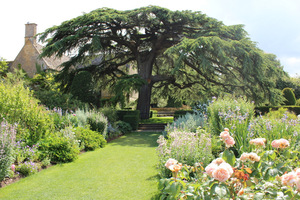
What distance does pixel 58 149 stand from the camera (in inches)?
258

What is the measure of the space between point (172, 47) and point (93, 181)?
10.5 metres

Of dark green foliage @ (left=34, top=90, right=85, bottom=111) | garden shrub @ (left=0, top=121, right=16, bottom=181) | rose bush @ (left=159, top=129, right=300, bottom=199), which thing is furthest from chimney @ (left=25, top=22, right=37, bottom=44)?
rose bush @ (left=159, top=129, right=300, bottom=199)

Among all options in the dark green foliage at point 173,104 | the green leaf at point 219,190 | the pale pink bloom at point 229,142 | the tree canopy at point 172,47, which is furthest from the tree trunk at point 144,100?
the dark green foliage at point 173,104

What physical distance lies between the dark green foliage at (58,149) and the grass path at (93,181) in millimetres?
298

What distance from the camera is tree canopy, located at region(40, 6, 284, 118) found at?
1358cm

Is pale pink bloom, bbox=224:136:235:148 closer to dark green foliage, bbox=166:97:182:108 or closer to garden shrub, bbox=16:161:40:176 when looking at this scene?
garden shrub, bbox=16:161:40:176

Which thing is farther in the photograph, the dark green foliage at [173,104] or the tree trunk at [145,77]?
the dark green foliage at [173,104]

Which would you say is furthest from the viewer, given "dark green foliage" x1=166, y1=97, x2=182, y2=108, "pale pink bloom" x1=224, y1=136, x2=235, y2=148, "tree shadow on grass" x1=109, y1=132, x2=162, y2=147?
"dark green foliage" x1=166, y1=97, x2=182, y2=108

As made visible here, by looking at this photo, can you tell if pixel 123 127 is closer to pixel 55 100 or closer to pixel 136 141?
pixel 136 141

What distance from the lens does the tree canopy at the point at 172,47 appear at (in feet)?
44.5

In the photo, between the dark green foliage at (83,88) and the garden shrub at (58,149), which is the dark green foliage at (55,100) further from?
the garden shrub at (58,149)

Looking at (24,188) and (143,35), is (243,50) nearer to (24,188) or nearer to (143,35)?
(143,35)

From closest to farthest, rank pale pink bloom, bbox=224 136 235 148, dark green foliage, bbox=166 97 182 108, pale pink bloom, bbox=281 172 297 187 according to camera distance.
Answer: pale pink bloom, bbox=281 172 297 187, pale pink bloom, bbox=224 136 235 148, dark green foliage, bbox=166 97 182 108

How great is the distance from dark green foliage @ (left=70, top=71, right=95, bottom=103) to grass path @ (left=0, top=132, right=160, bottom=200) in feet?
29.8
